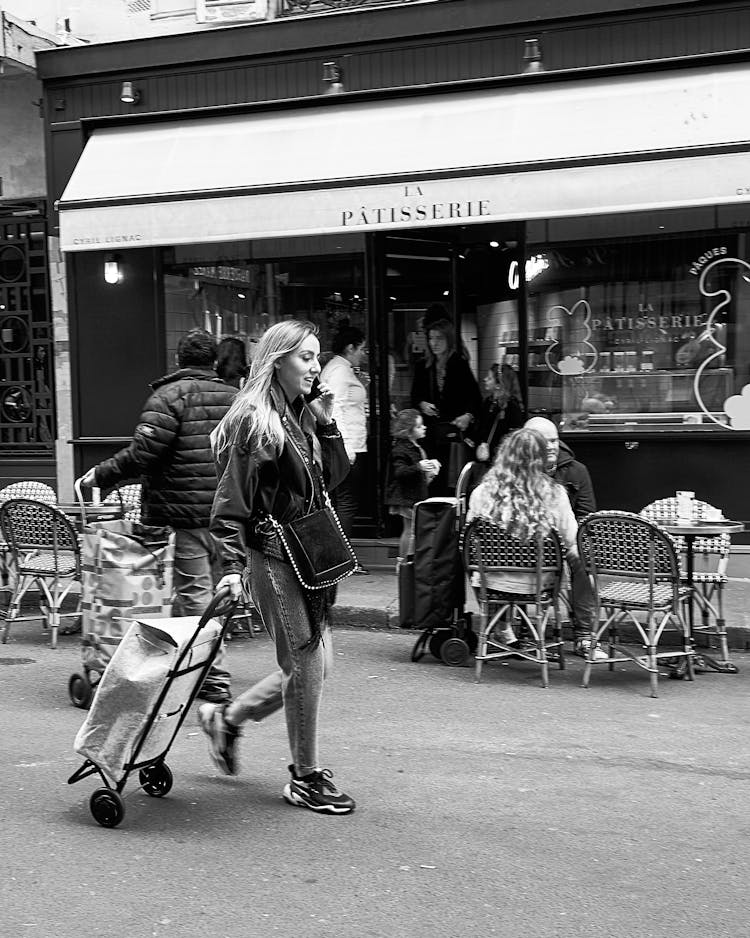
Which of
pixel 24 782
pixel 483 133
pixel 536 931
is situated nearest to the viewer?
pixel 536 931

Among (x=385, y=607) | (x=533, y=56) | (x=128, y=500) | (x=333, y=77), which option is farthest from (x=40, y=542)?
(x=533, y=56)

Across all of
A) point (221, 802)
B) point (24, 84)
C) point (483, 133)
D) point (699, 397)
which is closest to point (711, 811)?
point (221, 802)

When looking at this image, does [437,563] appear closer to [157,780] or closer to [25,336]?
[157,780]

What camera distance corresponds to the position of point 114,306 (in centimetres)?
1148

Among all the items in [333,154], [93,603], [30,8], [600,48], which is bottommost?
[93,603]

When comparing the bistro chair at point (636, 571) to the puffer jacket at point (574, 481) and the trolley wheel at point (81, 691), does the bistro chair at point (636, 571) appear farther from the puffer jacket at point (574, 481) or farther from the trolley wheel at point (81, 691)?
the trolley wheel at point (81, 691)

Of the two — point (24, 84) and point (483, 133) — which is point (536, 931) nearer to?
point (483, 133)

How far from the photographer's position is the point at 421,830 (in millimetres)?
4332

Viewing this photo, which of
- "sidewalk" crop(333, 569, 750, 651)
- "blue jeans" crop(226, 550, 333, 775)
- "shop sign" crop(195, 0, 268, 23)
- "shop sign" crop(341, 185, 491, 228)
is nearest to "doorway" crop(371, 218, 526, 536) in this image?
"shop sign" crop(341, 185, 491, 228)

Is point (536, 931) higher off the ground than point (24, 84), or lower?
lower

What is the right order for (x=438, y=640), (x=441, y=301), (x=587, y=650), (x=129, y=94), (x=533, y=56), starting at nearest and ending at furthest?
(x=438, y=640)
(x=587, y=650)
(x=533, y=56)
(x=129, y=94)
(x=441, y=301)

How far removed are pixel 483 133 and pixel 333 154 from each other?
51.7 inches

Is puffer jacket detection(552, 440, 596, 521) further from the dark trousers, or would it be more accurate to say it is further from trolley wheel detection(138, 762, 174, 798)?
trolley wheel detection(138, 762, 174, 798)

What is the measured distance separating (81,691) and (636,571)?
3181 mm
